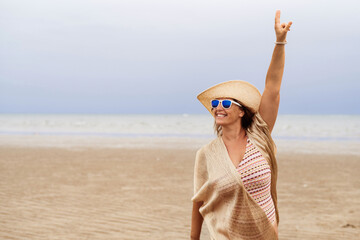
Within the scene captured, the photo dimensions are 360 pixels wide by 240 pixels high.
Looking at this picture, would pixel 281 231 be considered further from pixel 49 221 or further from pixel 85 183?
pixel 85 183

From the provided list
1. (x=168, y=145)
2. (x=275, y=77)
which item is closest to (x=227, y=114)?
(x=275, y=77)

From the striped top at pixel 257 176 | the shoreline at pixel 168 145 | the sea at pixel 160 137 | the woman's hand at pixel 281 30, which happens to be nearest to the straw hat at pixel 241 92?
the striped top at pixel 257 176

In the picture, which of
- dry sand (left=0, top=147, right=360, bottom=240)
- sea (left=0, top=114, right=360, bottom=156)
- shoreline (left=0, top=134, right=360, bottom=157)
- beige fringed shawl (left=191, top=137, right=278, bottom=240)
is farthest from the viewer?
sea (left=0, top=114, right=360, bottom=156)

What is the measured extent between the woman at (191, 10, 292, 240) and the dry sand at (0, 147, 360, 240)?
3629mm

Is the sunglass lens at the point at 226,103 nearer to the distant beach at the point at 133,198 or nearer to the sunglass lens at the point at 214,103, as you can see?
the sunglass lens at the point at 214,103

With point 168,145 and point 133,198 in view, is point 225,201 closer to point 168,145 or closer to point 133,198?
point 133,198

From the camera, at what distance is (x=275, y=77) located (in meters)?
2.44

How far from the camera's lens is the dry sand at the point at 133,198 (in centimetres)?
617

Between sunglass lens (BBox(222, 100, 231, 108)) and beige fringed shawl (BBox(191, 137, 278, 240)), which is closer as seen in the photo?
beige fringed shawl (BBox(191, 137, 278, 240))

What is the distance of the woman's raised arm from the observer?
2.39 meters

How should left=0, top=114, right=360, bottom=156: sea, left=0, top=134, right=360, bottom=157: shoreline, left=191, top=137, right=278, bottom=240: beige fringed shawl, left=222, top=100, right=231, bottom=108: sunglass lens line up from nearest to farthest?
left=191, top=137, right=278, bottom=240: beige fringed shawl
left=222, top=100, right=231, bottom=108: sunglass lens
left=0, top=134, right=360, bottom=157: shoreline
left=0, top=114, right=360, bottom=156: sea

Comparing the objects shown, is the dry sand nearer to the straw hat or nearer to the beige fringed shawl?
the beige fringed shawl

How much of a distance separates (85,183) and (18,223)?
11.9 feet

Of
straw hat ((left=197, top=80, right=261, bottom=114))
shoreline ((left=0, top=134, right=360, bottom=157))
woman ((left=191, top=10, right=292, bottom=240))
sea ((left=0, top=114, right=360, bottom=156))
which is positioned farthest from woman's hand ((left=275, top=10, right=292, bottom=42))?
sea ((left=0, top=114, right=360, bottom=156))
